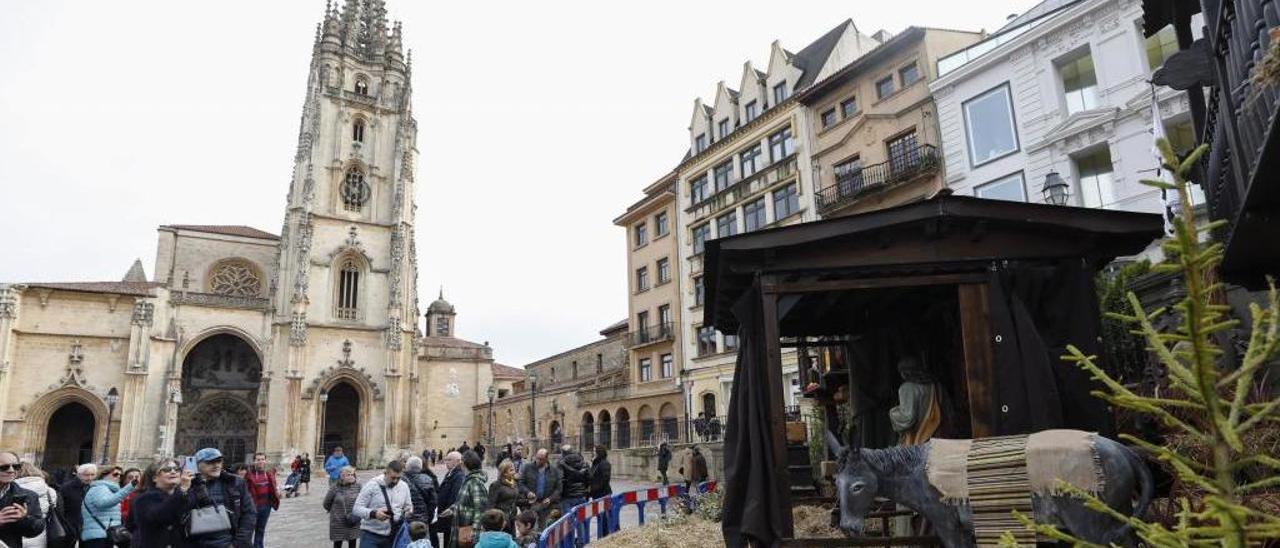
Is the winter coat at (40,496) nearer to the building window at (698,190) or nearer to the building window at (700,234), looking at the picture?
the building window at (700,234)

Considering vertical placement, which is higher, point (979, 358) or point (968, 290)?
point (968, 290)

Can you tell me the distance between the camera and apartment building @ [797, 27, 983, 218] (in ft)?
80.4

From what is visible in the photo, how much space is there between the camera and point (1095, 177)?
64.3ft

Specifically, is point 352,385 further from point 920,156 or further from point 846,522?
point 846,522

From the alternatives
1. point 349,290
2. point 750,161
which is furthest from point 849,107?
point 349,290

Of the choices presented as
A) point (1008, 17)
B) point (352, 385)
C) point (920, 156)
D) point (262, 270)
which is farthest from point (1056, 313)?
point (262, 270)

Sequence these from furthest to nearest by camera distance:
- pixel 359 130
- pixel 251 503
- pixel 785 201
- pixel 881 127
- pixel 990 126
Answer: pixel 359 130 → pixel 785 201 → pixel 881 127 → pixel 990 126 → pixel 251 503

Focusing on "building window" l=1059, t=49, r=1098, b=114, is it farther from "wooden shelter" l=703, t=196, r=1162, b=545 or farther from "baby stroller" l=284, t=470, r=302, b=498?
"baby stroller" l=284, t=470, r=302, b=498

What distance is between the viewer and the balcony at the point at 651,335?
121ft

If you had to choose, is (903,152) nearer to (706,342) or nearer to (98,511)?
(706,342)

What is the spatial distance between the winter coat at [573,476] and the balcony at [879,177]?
53.8 feet

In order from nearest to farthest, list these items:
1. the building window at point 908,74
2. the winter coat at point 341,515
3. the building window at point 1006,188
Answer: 1. the winter coat at point 341,515
2. the building window at point 1006,188
3. the building window at point 908,74

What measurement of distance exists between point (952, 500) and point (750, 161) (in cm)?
2960

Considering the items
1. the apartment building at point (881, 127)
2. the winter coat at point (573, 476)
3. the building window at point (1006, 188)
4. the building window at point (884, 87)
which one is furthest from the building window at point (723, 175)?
the winter coat at point (573, 476)
